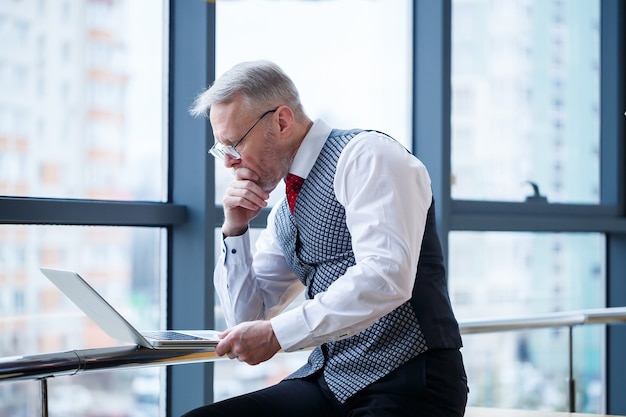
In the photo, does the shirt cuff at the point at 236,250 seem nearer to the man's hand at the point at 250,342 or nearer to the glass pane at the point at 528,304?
the man's hand at the point at 250,342

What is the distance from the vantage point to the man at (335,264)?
169 centimetres

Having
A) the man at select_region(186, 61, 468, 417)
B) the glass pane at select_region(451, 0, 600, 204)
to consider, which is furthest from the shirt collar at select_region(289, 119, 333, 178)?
the glass pane at select_region(451, 0, 600, 204)

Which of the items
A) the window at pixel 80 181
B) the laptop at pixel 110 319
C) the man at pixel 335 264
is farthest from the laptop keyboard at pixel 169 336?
the window at pixel 80 181

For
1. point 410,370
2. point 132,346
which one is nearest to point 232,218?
point 132,346

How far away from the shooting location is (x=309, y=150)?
76.9 inches

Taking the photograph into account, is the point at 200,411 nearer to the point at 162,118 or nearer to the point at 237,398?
the point at 237,398

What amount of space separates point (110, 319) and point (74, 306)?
98 cm

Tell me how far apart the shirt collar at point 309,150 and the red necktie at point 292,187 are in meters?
0.02

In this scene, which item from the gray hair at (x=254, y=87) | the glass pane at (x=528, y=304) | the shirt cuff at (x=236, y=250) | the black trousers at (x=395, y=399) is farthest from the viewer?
the glass pane at (x=528, y=304)

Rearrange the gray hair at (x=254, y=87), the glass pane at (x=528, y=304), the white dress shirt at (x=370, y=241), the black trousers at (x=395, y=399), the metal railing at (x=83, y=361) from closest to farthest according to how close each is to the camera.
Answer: the metal railing at (x=83, y=361), the white dress shirt at (x=370, y=241), the black trousers at (x=395, y=399), the gray hair at (x=254, y=87), the glass pane at (x=528, y=304)

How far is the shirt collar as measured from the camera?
6.39 ft

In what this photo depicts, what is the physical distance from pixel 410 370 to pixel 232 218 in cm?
57

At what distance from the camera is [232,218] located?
81.1 inches

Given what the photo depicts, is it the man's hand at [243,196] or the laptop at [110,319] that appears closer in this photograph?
the laptop at [110,319]
